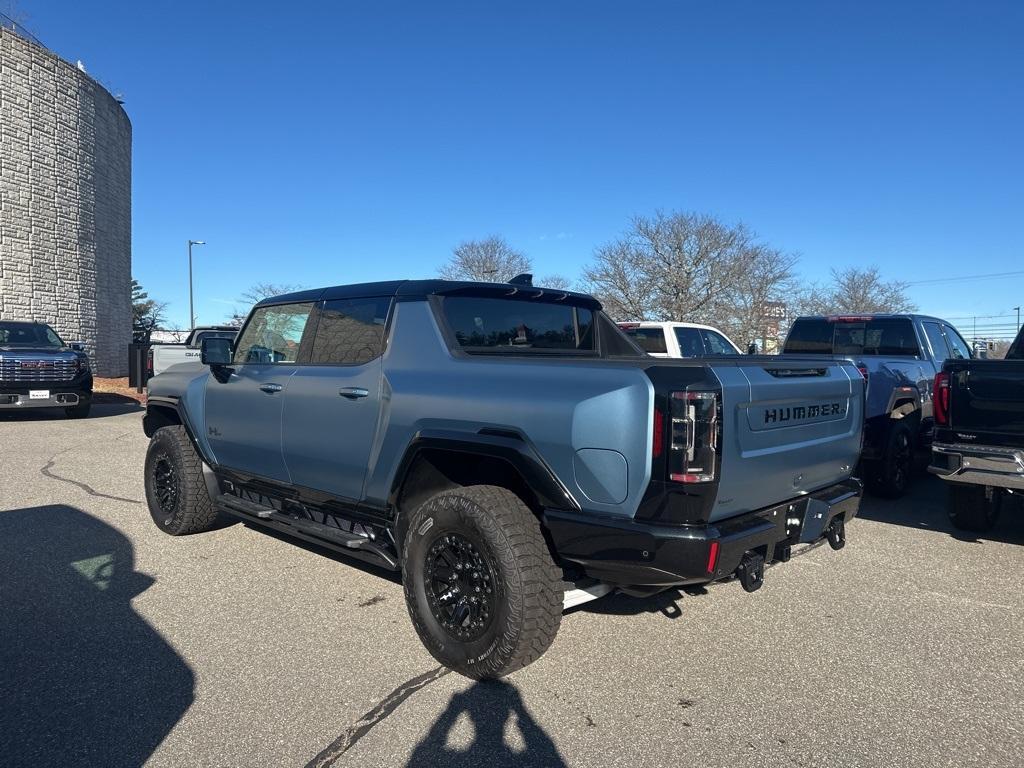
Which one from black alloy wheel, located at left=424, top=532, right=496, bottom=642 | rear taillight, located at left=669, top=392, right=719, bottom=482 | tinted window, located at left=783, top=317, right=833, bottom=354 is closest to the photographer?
rear taillight, located at left=669, top=392, right=719, bottom=482

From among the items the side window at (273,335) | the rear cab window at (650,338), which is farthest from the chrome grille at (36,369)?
the rear cab window at (650,338)

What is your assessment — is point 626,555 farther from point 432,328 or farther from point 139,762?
point 139,762

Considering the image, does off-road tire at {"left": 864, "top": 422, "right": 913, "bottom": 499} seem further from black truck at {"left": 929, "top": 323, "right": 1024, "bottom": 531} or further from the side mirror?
the side mirror

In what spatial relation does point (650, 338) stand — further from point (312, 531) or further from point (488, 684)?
point (488, 684)

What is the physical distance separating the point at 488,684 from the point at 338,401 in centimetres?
173

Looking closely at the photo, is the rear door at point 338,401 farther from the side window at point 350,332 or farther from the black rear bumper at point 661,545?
the black rear bumper at point 661,545

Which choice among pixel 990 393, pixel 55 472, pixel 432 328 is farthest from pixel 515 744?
pixel 55 472

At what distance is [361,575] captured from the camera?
476 centimetres

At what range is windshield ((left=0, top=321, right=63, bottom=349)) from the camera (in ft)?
44.0

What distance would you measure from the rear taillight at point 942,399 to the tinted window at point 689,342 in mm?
4970

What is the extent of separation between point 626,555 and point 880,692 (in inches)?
54.7

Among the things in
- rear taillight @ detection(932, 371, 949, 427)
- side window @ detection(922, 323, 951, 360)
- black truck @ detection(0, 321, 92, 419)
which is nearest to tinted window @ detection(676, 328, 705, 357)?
side window @ detection(922, 323, 951, 360)

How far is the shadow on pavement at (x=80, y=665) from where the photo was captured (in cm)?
276

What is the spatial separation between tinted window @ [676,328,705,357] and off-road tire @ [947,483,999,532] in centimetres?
484
